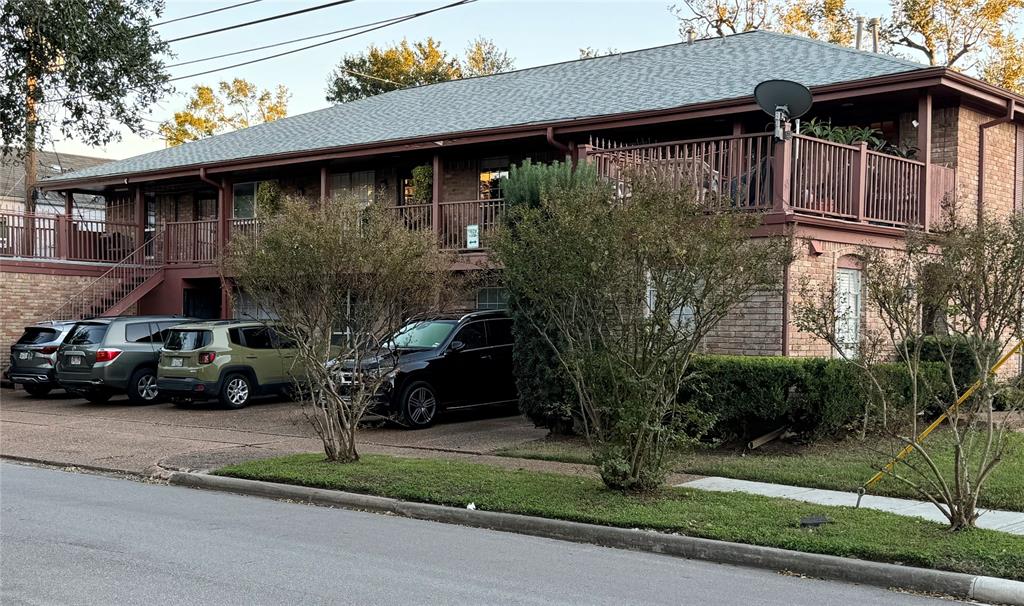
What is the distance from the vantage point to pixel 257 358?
1930 cm

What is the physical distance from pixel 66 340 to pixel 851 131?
50.4 feet

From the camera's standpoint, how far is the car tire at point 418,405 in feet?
51.0

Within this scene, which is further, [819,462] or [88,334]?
[88,334]

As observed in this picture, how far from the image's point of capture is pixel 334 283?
11477 millimetres

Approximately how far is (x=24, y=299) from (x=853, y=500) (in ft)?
70.3

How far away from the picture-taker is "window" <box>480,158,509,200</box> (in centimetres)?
2253

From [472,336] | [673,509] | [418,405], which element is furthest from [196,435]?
[673,509]

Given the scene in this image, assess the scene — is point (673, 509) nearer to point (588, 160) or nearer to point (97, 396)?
point (588, 160)

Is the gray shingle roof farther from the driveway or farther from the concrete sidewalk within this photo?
the concrete sidewalk

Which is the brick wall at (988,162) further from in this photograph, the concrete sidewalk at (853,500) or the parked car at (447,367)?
the concrete sidewalk at (853,500)

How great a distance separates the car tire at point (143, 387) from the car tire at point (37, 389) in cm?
285

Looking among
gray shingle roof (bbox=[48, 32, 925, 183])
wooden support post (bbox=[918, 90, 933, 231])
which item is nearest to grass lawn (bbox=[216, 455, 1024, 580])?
wooden support post (bbox=[918, 90, 933, 231])

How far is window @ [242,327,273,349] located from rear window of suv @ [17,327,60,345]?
4681 mm

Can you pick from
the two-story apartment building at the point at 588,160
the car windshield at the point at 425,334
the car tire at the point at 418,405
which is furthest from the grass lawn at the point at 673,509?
the car windshield at the point at 425,334
